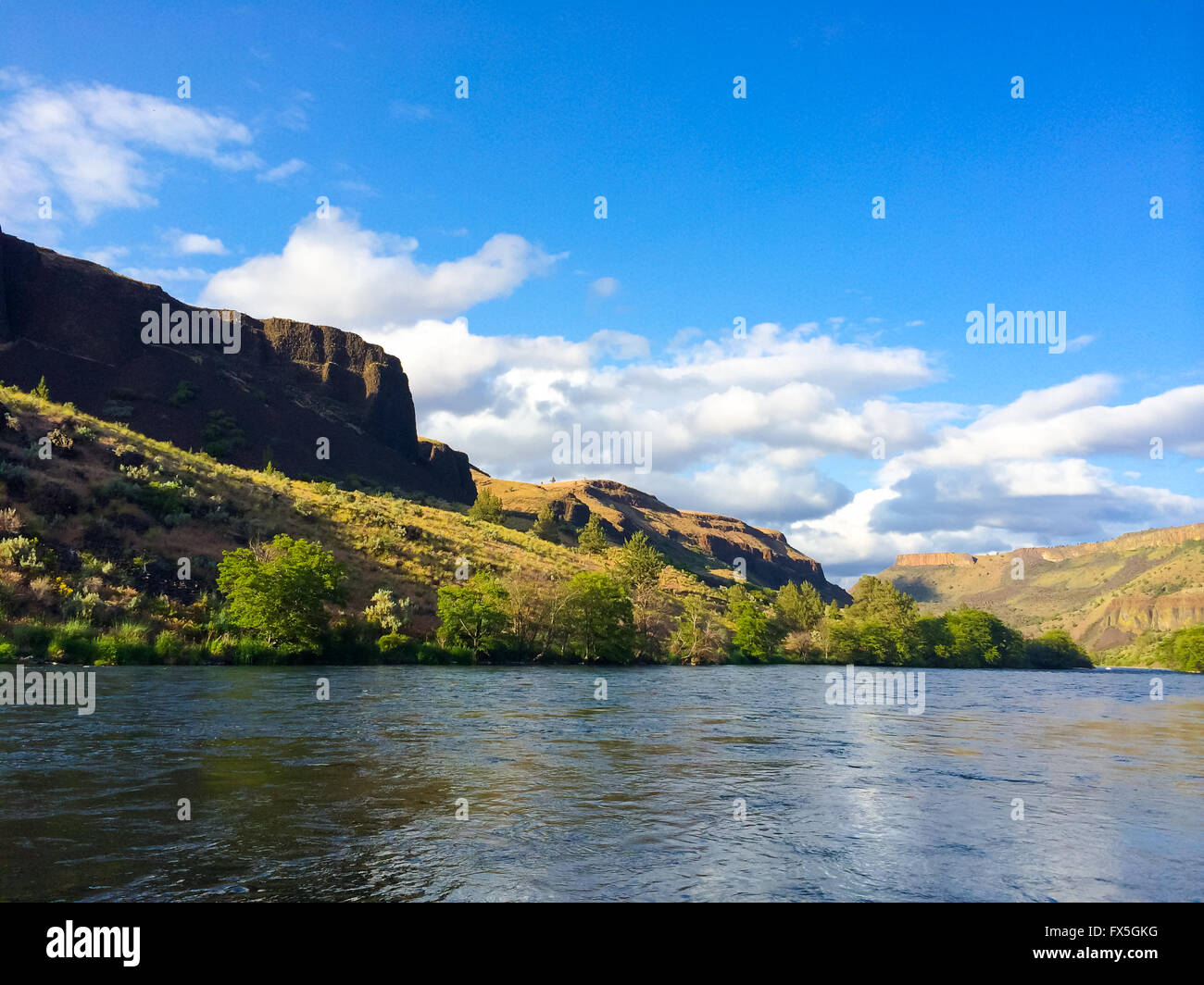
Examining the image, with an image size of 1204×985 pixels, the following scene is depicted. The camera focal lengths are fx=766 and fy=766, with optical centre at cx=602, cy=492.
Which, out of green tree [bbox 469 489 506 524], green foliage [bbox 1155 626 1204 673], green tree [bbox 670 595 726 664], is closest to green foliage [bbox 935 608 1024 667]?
green foliage [bbox 1155 626 1204 673]

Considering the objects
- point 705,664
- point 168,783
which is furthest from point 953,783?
point 705,664

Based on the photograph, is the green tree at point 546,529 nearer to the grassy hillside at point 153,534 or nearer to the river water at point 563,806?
the grassy hillside at point 153,534

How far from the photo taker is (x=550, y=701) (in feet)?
90.5

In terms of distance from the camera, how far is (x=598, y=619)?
5238cm

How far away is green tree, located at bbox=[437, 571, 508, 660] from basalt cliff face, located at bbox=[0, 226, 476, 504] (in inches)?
2538

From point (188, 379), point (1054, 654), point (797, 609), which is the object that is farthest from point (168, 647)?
point (1054, 654)

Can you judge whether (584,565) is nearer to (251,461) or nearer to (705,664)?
(705,664)

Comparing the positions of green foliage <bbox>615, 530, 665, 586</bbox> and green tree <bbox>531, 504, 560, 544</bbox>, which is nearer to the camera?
green foliage <bbox>615, 530, 665, 586</bbox>

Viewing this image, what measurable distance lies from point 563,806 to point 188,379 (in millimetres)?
116686

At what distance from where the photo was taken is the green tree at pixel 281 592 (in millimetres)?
38312

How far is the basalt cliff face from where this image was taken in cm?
10112

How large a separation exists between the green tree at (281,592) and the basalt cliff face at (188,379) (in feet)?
213

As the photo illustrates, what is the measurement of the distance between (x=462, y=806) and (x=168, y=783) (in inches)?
182

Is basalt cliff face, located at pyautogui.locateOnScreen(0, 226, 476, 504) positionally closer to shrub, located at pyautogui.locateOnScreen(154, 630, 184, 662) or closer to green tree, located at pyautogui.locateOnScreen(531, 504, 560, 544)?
green tree, located at pyautogui.locateOnScreen(531, 504, 560, 544)
